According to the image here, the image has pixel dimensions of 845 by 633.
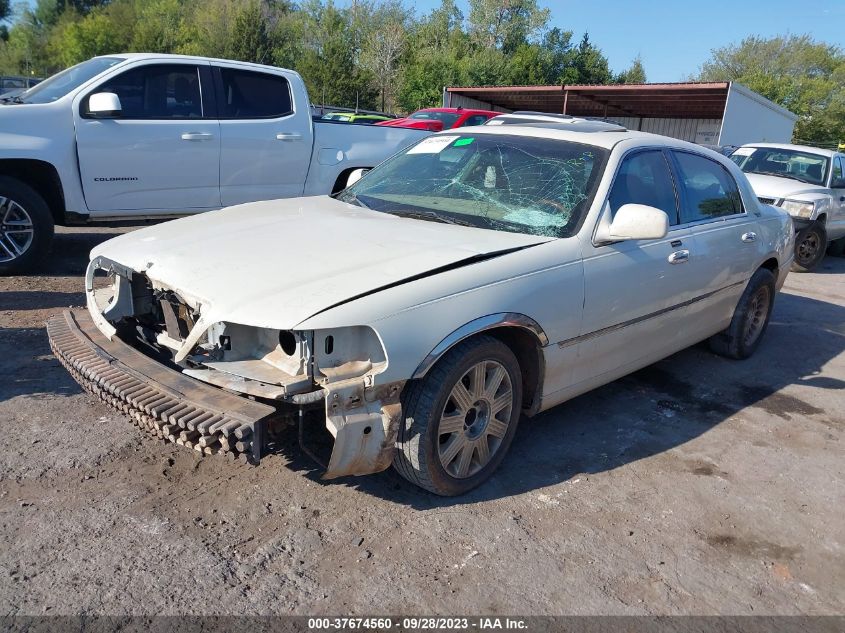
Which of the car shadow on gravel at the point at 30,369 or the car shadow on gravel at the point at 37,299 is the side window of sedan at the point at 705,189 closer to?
the car shadow on gravel at the point at 30,369

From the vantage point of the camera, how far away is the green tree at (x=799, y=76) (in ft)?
148

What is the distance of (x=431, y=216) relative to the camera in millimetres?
3787

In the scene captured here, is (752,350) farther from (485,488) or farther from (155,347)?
(155,347)

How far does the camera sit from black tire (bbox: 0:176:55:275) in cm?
601

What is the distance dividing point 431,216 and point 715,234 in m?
2.07

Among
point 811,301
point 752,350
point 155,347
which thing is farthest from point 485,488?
point 811,301

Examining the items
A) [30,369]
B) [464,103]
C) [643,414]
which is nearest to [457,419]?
[643,414]

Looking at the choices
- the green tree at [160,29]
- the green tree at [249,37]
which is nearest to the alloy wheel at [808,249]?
the green tree at [249,37]

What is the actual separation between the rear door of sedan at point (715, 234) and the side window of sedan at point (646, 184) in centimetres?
13

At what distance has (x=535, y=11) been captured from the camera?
52.9 meters

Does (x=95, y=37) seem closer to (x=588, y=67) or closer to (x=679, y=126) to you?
(x=588, y=67)

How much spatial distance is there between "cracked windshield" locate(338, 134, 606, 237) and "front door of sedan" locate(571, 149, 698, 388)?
23cm

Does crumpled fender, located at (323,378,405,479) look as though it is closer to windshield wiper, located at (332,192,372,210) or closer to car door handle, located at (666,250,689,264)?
windshield wiper, located at (332,192,372,210)

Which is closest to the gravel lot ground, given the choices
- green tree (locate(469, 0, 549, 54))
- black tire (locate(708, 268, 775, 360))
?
black tire (locate(708, 268, 775, 360))
